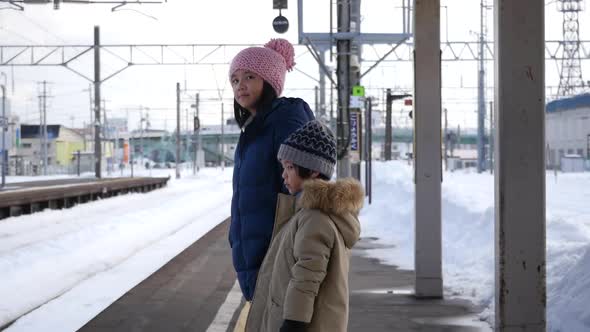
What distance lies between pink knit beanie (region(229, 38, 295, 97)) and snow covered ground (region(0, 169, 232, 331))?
15.0 ft

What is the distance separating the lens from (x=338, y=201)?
355cm

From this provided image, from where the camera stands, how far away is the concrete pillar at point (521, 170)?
18.1ft

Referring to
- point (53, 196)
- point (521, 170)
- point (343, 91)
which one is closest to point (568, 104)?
point (343, 91)

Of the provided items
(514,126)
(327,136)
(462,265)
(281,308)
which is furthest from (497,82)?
(462,265)

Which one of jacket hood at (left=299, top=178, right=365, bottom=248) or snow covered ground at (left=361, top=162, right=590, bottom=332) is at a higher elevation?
jacket hood at (left=299, top=178, right=365, bottom=248)

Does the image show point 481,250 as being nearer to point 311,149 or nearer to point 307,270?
point 311,149

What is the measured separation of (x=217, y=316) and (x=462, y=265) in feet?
13.6

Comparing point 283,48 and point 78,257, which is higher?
point 283,48

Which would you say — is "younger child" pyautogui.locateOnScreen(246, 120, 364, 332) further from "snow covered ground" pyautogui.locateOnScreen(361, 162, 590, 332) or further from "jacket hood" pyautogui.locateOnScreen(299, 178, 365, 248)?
"snow covered ground" pyautogui.locateOnScreen(361, 162, 590, 332)

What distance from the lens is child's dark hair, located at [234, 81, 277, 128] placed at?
4156 millimetres

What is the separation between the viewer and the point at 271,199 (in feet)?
12.8

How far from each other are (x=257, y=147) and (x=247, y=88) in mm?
326

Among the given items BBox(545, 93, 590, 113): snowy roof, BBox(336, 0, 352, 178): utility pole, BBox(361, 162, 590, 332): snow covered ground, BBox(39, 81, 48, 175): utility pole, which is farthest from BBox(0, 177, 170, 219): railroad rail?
BBox(39, 81, 48, 175): utility pole

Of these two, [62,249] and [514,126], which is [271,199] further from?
[62,249]
